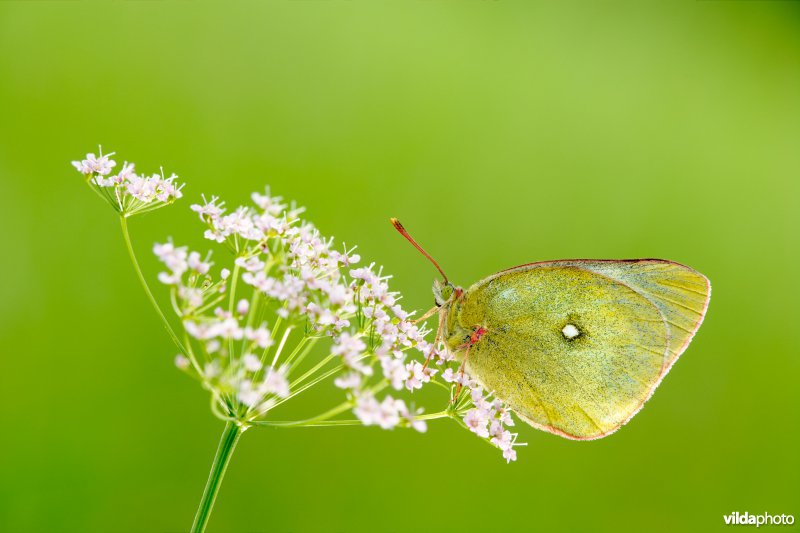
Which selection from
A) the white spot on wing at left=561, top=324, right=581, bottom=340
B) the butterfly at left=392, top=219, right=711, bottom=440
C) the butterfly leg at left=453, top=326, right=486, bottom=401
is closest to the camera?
the butterfly leg at left=453, top=326, right=486, bottom=401

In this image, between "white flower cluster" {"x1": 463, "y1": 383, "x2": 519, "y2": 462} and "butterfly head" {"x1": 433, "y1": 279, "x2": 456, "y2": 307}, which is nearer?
"white flower cluster" {"x1": 463, "y1": 383, "x2": 519, "y2": 462}

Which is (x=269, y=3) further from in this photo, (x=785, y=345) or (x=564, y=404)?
(x=785, y=345)

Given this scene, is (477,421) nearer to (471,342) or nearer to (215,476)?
(471,342)

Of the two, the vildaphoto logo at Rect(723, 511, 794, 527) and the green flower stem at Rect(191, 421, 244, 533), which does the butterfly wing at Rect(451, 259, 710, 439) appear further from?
the vildaphoto logo at Rect(723, 511, 794, 527)

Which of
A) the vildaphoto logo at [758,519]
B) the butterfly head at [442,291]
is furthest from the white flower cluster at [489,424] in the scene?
the vildaphoto logo at [758,519]

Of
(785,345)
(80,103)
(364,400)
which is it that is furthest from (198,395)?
(785,345)

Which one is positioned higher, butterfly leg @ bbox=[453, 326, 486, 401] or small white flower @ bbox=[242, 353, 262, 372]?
small white flower @ bbox=[242, 353, 262, 372]

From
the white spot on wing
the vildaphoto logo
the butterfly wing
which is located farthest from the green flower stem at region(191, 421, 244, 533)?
the vildaphoto logo
